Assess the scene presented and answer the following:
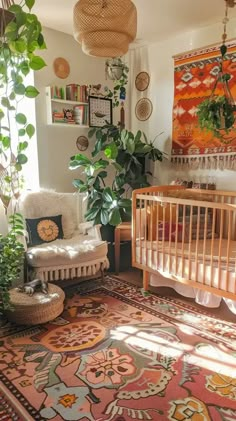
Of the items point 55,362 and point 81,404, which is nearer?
point 81,404

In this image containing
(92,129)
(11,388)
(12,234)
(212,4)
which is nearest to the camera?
(11,388)

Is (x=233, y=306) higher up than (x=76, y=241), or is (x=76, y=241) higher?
(x=76, y=241)

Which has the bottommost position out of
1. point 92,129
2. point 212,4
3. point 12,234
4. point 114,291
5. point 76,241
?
point 114,291

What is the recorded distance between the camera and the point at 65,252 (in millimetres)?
2766

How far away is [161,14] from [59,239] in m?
2.26

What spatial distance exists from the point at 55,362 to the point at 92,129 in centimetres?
256

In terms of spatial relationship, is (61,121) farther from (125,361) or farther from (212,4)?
(125,361)

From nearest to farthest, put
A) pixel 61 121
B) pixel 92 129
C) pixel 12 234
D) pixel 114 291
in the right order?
pixel 12 234 < pixel 114 291 < pixel 61 121 < pixel 92 129

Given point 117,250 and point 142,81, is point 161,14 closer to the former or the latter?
point 142,81

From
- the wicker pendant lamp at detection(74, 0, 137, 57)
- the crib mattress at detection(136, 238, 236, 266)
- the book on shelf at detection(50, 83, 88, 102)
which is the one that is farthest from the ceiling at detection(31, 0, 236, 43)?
the crib mattress at detection(136, 238, 236, 266)

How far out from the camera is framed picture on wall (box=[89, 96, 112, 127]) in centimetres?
365

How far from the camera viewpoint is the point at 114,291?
3.00 m

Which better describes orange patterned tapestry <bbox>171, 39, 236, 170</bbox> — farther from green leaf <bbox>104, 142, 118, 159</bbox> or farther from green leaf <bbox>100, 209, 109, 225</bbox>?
green leaf <bbox>100, 209, 109, 225</bbox>

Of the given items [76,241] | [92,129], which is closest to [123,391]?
[76,241]
